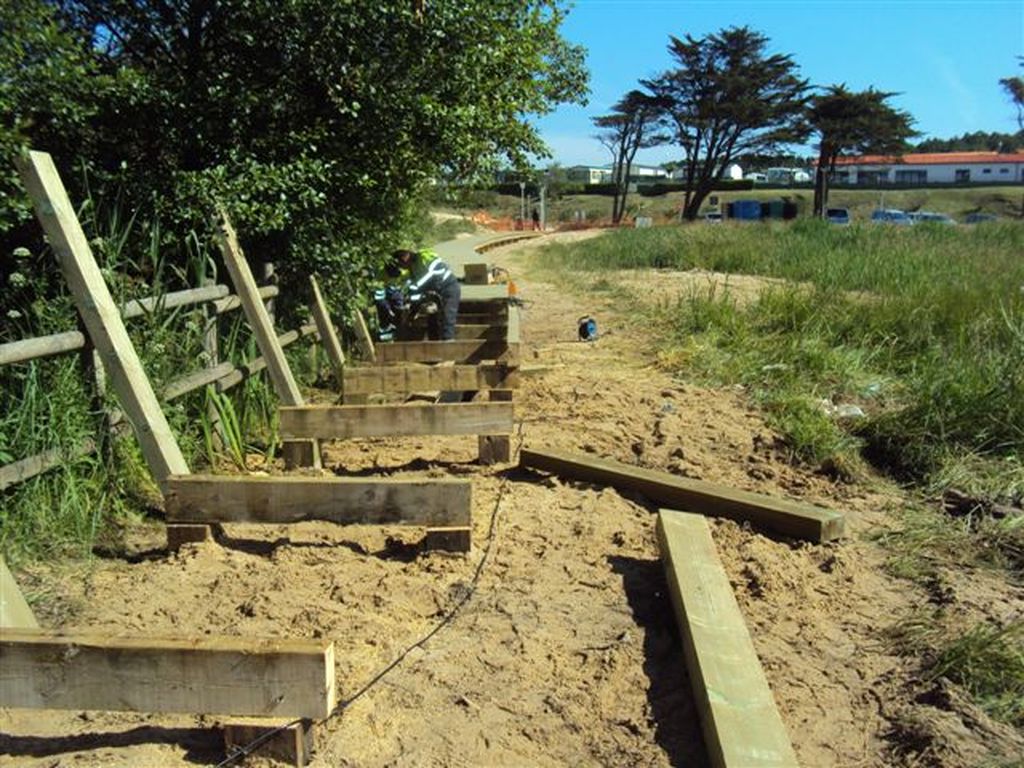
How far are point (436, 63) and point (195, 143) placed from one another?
1916 millimetres

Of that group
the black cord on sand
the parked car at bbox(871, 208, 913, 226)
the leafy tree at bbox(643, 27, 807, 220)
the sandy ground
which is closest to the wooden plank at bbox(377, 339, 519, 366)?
the sandy ground

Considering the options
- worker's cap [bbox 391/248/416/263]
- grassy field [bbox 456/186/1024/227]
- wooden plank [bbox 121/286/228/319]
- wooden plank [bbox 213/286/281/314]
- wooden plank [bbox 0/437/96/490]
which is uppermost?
wooden plank [bbox 121/286/228/319]

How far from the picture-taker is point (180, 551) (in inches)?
165

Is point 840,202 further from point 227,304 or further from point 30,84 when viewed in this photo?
point 30,84

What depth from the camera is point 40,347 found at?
4246 mm

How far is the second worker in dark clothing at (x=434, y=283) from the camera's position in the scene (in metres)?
9.11

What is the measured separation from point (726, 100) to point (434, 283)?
4910cm

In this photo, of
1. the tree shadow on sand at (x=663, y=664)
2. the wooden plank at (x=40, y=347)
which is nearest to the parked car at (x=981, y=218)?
the tree shadow on sand at (x=663, y=664)

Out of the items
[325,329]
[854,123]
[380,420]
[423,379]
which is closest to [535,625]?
[380,420]

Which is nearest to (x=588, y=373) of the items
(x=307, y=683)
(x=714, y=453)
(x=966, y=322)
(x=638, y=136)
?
(x=714, y=453)

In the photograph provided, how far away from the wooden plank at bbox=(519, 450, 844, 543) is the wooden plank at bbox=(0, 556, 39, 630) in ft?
9.92

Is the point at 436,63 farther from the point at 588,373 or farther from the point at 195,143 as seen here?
the point at 588,373

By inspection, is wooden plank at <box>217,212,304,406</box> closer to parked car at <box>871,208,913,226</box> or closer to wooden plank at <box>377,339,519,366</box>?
wooden plank at <box>377,339,519,366</box>

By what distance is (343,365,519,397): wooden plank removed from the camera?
6.66m
